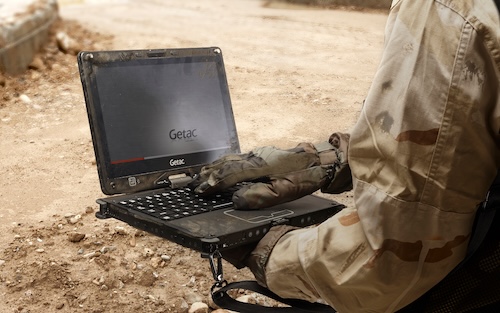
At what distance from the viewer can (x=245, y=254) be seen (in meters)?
1.63

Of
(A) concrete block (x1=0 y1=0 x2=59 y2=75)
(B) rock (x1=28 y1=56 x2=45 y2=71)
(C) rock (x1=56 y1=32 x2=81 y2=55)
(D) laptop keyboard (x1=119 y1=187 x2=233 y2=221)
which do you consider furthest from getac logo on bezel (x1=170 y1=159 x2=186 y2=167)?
(C) rock (x1=56 y1=32 x2=81 y2=55)

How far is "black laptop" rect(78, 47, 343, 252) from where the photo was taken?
1701mm

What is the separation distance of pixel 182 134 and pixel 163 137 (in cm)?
6

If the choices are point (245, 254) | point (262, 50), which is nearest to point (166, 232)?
point (245, 254)

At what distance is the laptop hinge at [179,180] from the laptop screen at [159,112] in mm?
28

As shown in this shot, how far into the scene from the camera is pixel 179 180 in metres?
1.99

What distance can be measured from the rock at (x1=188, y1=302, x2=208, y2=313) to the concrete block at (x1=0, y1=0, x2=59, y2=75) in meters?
3.08


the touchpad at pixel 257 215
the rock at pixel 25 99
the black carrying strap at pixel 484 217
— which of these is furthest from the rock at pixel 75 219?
the black carrying strap at pixel 484 217

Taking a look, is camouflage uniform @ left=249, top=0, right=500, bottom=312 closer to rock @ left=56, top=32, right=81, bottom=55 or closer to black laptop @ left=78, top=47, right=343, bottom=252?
black laptop @ left=78, top=47, right=343, bottom=252

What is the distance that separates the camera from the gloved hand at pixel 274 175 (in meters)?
1.70

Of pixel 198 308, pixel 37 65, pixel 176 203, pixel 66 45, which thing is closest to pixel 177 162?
pixel 176 203

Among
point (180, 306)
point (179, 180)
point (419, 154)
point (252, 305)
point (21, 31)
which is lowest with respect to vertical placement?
point (180, 306)

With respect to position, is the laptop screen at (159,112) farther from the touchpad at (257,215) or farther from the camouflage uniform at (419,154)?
the camouflage uniform at (419,154)

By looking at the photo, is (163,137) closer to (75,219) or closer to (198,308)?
(198,308)
